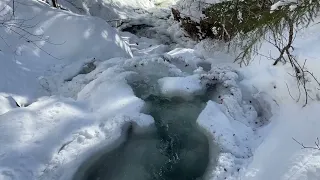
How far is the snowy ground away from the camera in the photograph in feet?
17.0

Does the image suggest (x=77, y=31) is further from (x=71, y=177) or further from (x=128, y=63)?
(x=71, y=177)

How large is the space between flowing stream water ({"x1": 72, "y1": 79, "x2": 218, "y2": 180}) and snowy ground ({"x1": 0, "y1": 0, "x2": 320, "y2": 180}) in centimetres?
18

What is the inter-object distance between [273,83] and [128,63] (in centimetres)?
300

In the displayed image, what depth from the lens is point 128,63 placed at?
25.7ft

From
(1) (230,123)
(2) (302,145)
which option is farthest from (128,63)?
(2) (302,145)

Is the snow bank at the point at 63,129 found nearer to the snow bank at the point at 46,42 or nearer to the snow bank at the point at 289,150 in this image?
the snow bank at the point at 46,42

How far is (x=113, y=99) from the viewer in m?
6.61

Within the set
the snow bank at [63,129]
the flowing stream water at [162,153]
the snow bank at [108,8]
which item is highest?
the snow bank at [63,129]

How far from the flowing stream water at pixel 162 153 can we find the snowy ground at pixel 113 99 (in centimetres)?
18

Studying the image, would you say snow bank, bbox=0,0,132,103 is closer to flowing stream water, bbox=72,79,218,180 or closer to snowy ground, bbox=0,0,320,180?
snowy ground, bbox=0,0,320,180

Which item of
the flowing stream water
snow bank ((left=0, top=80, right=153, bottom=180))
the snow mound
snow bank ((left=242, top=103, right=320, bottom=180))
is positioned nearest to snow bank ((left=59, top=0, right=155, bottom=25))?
the snow mound

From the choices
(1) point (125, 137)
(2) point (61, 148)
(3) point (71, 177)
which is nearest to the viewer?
(3) point (71, 177)

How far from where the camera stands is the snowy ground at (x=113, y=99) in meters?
5.19

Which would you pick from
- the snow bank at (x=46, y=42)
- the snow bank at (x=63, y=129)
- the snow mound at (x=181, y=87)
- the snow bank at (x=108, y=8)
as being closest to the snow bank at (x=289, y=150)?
the snow mound at (x=181, y=87)
